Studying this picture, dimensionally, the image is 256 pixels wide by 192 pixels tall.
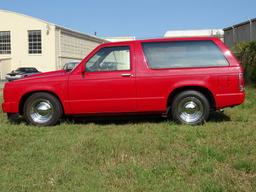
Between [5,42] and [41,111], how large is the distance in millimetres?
43610

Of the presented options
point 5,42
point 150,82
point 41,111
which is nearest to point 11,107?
point 41,111

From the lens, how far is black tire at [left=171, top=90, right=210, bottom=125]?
971 cm

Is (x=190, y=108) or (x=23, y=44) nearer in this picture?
(x=190, y=108)

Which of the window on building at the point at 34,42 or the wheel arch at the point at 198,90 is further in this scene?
the window on building at the point at 34,42

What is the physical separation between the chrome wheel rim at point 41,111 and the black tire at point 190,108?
8.28ft

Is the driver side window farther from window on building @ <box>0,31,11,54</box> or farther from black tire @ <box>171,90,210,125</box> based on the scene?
window on building @ <box>0,31,11,54</box>

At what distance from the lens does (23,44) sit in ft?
168

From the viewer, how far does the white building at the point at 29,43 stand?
50219 mm

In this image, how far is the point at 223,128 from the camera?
350 inches

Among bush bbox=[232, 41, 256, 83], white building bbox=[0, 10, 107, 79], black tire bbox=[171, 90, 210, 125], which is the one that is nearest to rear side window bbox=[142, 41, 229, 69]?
black tire bbox=[171, 90, 210, 125]

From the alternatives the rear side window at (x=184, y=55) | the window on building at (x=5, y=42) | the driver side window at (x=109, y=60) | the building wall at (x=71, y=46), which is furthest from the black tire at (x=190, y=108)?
the window on building at (x=5, y=42)

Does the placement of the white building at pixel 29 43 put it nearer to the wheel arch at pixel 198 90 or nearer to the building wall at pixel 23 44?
the building wall at pixel 23 44

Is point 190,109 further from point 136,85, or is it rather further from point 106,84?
point 106,84

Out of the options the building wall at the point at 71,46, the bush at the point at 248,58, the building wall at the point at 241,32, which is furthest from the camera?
the building wall at the point at 71,46
